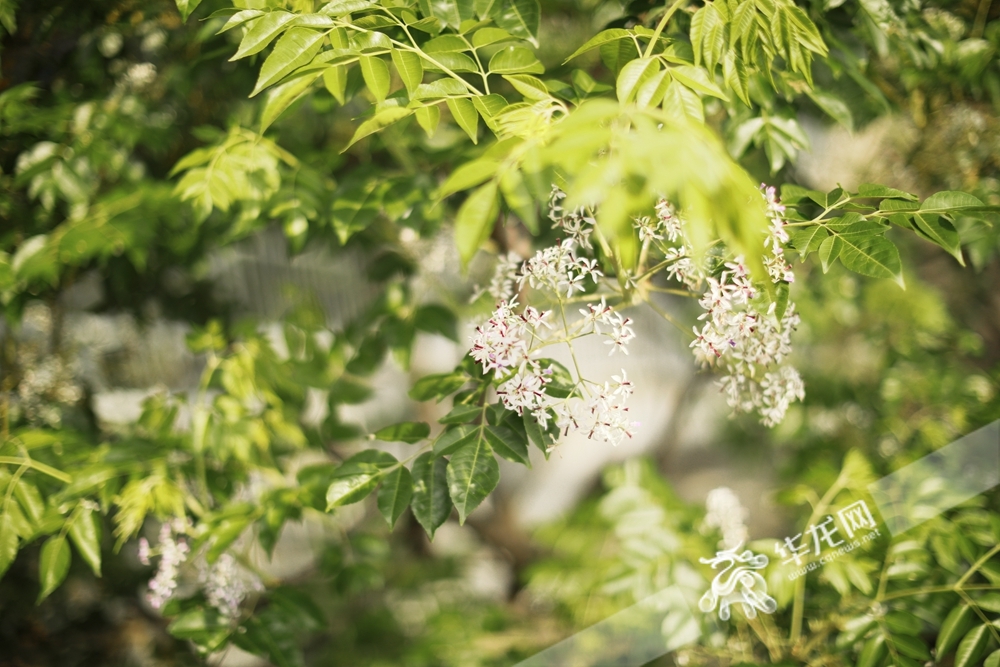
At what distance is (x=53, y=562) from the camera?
99cm

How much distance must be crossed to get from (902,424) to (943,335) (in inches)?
20.3

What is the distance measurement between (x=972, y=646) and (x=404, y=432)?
3.28ft

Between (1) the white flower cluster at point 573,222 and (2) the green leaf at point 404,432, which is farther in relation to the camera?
(2) the green leaf at point 404,432

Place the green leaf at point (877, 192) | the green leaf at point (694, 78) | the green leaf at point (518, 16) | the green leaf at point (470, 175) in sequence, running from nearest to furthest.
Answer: the green leaf at point (470, 175) → the green leaf at point (694, 78) → the green leaf at point (877, 192) → the green leaf at point (518, 16)

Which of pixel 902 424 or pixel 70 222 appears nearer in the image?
pixel 70 222

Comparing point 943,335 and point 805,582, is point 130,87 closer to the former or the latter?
point 805,582

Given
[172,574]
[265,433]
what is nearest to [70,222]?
[265,433]

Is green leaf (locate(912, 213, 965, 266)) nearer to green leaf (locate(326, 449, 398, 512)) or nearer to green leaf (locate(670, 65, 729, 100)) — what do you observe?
green leaf (locate(670, 65, 729, 100))

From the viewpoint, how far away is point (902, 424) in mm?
1755
